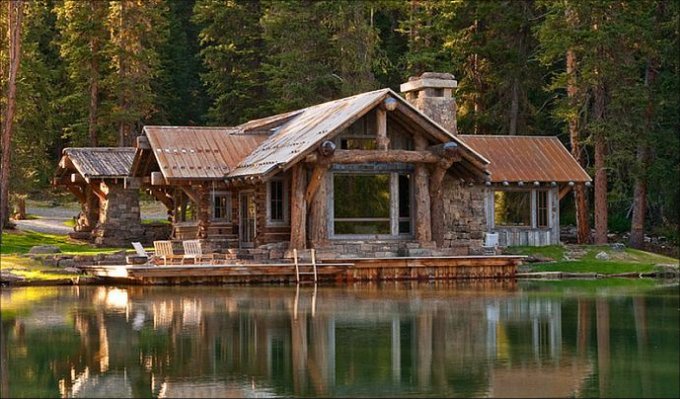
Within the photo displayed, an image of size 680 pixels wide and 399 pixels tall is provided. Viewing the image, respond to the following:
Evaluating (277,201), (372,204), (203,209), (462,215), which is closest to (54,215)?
(203,209)

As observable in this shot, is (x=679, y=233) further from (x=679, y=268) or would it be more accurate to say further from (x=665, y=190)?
(x=679, y=268)

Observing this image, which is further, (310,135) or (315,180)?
(310,135)

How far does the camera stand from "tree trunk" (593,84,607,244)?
132 ft

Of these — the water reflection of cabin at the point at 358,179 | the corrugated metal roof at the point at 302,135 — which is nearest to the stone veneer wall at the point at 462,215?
the water reflection of cabin at the point at 358,179

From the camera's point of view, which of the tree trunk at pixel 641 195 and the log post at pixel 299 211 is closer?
the log post at pixel 299 211

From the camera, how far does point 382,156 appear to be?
3406 cm

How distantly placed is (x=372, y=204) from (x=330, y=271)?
442 cm

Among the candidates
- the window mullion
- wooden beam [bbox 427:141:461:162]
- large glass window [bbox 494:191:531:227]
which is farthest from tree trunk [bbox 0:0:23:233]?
large glass window [bbox 494:191:531:227]

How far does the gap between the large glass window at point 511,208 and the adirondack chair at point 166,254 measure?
12181mm

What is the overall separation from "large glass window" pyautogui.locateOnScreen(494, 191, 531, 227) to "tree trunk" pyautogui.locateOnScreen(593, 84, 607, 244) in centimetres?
244

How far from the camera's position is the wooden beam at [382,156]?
33656 millimetres

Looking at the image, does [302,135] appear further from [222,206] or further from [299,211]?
[222,206]

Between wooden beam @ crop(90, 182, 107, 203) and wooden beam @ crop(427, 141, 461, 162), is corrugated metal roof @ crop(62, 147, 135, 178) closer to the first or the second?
wooden beam @ crop(90, 182, 107, 203)

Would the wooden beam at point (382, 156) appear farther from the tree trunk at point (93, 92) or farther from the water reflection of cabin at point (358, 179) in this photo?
the tree trunk at point (93, 92)
